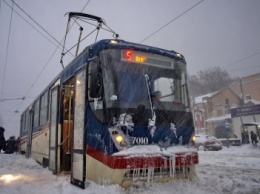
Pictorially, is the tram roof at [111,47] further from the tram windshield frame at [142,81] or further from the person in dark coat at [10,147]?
the person in dark coat at [10,147]

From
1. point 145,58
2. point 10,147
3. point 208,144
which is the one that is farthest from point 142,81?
point 10,147

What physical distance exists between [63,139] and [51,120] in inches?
32.5

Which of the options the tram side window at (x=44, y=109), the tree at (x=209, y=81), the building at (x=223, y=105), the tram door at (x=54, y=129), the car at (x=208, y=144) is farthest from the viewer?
the tree at (x=209, y=81)

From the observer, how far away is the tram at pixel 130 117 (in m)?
5.79

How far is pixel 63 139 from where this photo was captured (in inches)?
354

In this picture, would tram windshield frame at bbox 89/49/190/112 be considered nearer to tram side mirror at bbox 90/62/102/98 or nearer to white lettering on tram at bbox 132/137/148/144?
tram side mirror at bbox 90/62/102/98

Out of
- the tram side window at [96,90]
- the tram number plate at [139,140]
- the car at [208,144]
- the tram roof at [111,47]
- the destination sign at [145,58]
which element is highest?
the tram roof at [111,47]

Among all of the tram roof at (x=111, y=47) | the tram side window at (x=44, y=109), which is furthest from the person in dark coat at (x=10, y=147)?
the tram roof at (x=111, y=47)

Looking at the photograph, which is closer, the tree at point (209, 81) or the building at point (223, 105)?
the building at point (223, 105)

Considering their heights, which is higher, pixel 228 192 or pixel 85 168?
pixel 85 168

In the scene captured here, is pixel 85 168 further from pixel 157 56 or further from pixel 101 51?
→ pixel 157 56

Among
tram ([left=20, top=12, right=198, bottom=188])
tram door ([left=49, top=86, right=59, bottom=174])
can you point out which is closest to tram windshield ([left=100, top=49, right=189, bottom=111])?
tram ([left=20, top=12, right=198, bottom=188])

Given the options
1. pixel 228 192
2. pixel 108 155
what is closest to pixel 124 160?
pixel 108 155

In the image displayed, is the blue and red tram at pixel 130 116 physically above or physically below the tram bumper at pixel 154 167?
above
